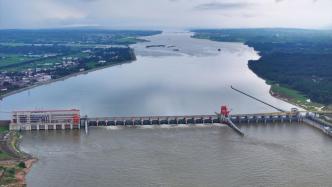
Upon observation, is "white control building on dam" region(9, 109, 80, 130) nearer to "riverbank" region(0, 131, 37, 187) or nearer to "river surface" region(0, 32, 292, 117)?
"riverbank" region(0, 131, 37, 187)

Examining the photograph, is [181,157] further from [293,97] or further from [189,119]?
[293,97]

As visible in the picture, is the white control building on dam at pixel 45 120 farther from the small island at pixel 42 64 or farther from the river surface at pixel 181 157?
the small island at pixel 42 64

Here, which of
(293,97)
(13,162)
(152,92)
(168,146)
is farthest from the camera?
(152,92)

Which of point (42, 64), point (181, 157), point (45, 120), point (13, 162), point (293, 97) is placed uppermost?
point (42, 64)

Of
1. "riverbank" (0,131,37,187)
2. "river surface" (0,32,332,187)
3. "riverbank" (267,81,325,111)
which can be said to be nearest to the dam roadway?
"river surface" (0,32,332,187)

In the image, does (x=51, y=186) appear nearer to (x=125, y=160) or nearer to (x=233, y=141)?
(x=125, y=160)

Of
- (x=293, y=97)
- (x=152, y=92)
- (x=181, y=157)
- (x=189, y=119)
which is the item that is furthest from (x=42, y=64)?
(x=181, y=157)
